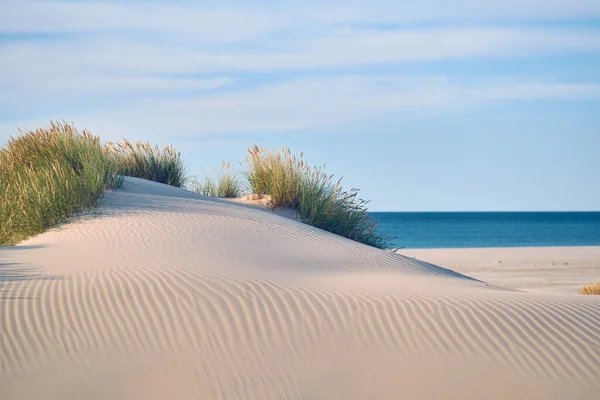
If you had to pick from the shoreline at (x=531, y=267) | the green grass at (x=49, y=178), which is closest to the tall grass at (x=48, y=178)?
the green grass at (x=49, y=178)

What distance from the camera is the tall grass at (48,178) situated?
36.9 ft

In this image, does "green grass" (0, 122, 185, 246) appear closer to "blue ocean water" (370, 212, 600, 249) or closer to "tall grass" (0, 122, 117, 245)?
"tall grass" (0, 122, 117, 245)

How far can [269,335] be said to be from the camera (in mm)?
6082

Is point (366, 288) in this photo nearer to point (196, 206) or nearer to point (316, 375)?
point (316, 375)

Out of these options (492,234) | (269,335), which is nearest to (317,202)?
(269,335)

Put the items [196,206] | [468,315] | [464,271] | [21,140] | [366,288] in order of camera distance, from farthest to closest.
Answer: [464,271] < [21,140] < [196,206] < [366,288] < [468,315]

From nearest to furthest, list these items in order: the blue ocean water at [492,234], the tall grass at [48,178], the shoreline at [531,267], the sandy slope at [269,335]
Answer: the sandy slope at [269,335]
the tall grass at [48,178]
the shoreline at [531,267]
the blue ocean water at [492,234]

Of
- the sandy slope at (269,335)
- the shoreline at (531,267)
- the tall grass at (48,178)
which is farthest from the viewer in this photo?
the shoreline at (531,267)

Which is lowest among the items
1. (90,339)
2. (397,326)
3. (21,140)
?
(90,339)

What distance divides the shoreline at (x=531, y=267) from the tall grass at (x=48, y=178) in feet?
28.1

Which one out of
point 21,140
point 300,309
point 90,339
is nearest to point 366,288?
point 300,309

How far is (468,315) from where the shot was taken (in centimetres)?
647

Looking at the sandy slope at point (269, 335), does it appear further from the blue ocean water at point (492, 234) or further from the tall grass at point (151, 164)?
the blue ocean water at point (492, 234)

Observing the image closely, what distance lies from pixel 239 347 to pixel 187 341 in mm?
435
